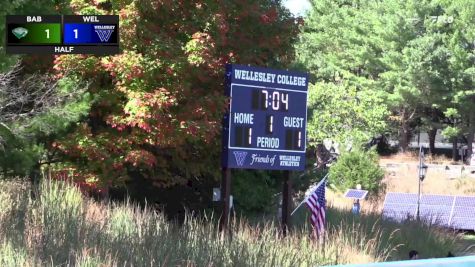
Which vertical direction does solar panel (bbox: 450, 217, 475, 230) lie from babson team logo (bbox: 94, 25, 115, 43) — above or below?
below

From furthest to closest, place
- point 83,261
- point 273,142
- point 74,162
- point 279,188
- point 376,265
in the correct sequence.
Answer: point 279,188 < point 74,162 < point 273,142 < point 83,261 < point 376,265

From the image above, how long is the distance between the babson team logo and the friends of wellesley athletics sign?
269 cm

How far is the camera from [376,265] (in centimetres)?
616

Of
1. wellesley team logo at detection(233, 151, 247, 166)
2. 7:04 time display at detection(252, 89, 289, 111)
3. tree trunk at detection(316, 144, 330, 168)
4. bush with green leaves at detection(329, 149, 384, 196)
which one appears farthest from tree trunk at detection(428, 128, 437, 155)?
wellesley team logo at detection(233, 151, 247, 166)

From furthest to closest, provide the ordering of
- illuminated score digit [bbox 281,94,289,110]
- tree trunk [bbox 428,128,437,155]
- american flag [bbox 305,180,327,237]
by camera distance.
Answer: tree trunk [bbox 428,128,437,155]
american flag [bbox 305,180,327,237]
illuminated score digit [bbox 281,94,289,110]

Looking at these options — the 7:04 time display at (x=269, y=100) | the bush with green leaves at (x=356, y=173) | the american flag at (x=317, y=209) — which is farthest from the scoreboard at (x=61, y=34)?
the bush with green leaves at (x=356, y=173)

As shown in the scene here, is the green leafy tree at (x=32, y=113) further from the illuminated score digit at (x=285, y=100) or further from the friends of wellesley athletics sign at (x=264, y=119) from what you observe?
the illuminated score digit at (x=285, y=100)

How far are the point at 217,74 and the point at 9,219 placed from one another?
649cm

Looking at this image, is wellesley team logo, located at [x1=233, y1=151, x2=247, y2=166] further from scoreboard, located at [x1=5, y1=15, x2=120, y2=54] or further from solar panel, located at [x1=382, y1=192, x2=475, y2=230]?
solar panel, located at [x1=382, y1=192, x2=475, y2=230]

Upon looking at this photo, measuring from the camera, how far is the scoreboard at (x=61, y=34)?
1046 centimetres

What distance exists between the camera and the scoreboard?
10461 mm

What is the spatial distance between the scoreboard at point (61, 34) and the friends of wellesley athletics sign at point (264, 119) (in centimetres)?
270

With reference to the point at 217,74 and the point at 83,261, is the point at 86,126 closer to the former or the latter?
the point at 217,74

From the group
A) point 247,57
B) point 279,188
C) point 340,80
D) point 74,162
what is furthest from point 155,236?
point 340,80
